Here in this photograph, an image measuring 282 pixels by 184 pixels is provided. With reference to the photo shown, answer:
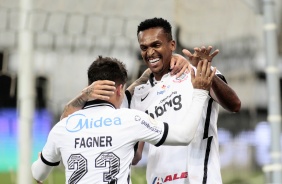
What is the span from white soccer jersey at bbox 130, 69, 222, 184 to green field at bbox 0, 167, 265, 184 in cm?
373

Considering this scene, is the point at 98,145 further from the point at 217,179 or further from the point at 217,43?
the point at 217,43

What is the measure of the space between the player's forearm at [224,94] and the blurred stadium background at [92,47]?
12.5 feet

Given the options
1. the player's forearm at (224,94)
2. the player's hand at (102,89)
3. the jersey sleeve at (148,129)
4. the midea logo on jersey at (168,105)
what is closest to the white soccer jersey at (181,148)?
the midea logo on jersey at (168,105)

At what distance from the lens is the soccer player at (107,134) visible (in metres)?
3.88

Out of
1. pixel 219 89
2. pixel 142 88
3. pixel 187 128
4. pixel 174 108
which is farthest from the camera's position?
pixel 142 88

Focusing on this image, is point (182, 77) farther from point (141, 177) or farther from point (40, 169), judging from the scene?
point (141, 177)

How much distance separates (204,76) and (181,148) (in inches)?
22.1

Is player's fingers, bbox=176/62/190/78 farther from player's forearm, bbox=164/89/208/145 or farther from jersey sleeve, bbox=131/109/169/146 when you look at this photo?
jersey sleeve, bbox=131/109/169/146

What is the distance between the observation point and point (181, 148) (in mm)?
4512

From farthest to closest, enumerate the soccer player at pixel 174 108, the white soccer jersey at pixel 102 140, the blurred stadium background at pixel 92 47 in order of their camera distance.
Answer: the blurred stadium background at pixel 92 47 < the soccer player at pixel 174 108 < the white soccer jersey at pixel 102 140

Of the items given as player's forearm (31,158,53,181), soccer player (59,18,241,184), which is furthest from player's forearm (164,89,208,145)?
player's forearm (31,158,53,181)

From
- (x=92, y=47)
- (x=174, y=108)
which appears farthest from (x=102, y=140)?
(x=92, y=47)

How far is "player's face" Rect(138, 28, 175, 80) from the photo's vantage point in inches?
179

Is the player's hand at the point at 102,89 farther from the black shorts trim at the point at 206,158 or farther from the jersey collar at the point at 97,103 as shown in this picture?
the black shorts trim at the point at 206,158
